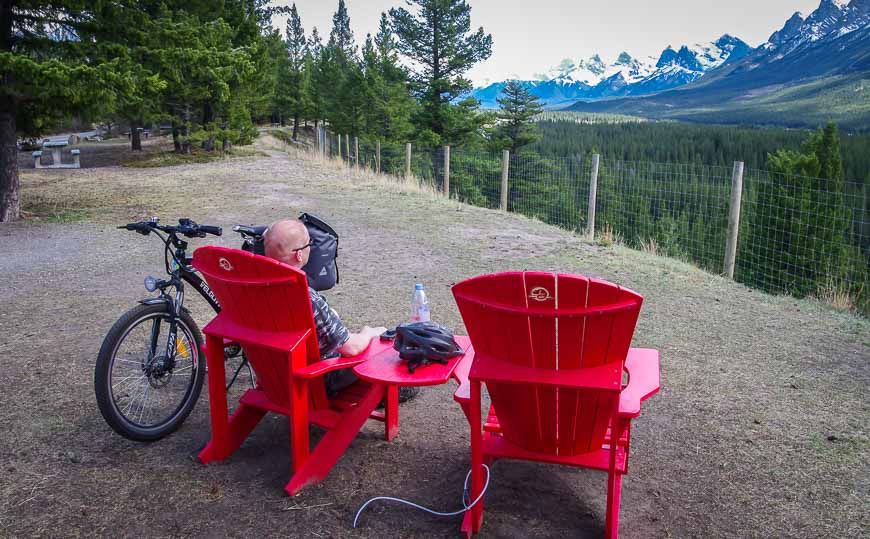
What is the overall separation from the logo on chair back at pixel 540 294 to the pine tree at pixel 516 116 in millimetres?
40116

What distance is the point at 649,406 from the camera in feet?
13.5

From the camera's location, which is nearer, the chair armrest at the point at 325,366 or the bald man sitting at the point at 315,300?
the chair armrest at the point at 325,366

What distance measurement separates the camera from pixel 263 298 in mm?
2859

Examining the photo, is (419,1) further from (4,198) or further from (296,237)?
(296,237)

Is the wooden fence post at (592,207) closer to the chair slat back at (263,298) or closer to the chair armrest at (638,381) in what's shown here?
the chair armrest at (638,381)

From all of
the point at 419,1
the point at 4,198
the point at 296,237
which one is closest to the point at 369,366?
the point at 296,237

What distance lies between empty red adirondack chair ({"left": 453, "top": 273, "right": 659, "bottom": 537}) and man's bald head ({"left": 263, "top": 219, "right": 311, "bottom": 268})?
957 mm

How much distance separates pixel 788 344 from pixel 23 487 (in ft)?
17.4

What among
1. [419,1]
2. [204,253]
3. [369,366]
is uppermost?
[419,1]

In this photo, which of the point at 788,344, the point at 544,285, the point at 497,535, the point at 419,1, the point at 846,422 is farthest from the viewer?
the point at 419,1

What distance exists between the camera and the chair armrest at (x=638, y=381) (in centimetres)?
261

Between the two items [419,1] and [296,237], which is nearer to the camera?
[296,237]

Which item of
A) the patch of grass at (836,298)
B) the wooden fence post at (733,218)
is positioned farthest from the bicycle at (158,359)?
the wooden fence post at (733,218)

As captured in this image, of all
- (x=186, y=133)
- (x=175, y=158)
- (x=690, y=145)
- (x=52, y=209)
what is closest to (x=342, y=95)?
(x=186, y=133)
